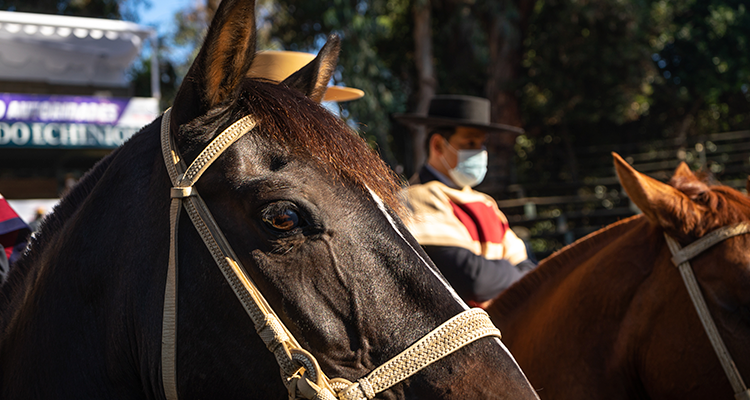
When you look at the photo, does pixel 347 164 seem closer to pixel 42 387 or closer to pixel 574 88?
pixel 42 387

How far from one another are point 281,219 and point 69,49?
14008 mm

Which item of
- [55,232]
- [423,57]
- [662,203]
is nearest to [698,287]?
[662,203]

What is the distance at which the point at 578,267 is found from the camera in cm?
228

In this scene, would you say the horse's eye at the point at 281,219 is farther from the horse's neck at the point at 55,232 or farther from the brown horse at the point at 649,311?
the brown horse at the point at 649,311

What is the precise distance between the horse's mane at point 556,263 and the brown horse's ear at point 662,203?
30cm

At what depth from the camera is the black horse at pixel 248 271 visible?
43.8 inches

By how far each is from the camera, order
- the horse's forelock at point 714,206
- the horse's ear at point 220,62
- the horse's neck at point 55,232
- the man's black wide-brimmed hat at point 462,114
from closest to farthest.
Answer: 1. the horse's ear at point 220,62
2. the horse's neck at point 55,232
3. the horse's forelock at point 714,206
4. the man's black wide-brimmed hat at point 462,114

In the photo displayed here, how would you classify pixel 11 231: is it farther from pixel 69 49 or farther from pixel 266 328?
pixel 69 49

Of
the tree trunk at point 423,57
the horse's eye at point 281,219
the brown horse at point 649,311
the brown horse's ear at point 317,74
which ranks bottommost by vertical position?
the brown horse at point 649,311

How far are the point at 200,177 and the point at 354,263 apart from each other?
39cm

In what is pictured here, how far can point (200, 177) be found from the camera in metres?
1.22

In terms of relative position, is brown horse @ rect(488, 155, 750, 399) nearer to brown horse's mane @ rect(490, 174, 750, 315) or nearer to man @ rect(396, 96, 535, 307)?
brown horse's mane @ rect(490, 174, 750, 315)

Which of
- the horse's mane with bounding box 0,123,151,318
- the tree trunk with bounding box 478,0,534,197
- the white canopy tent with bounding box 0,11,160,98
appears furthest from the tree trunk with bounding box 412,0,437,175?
the horse's mane with bounding box 0,123,151,318

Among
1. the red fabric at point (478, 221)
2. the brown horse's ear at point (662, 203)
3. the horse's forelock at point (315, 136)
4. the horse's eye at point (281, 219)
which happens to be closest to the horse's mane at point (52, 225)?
the horse's forelock at point (315, 136)
